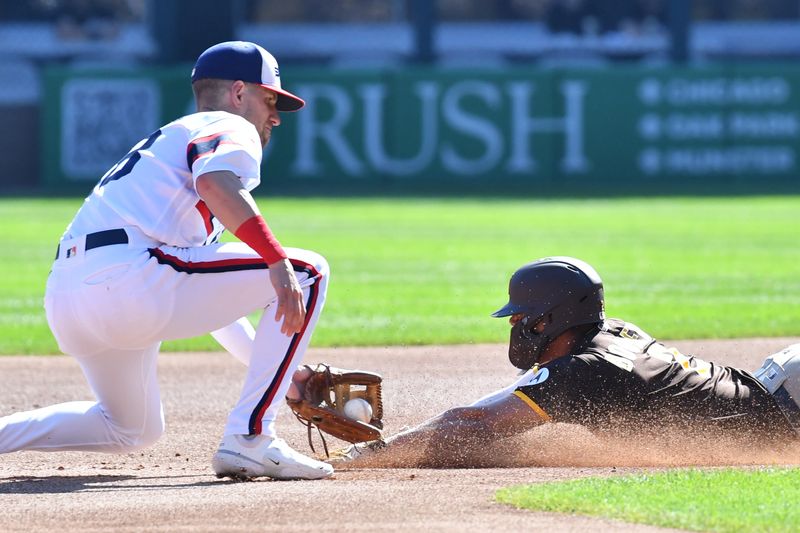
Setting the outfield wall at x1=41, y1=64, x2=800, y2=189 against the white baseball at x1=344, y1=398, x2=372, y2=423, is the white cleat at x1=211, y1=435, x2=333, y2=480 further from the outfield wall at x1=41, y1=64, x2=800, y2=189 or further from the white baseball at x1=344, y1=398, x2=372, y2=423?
the outfield wall at x1=41, y1=64, x2=800, y2=189

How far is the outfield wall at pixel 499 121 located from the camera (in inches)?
947

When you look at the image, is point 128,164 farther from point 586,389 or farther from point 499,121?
point 499,121

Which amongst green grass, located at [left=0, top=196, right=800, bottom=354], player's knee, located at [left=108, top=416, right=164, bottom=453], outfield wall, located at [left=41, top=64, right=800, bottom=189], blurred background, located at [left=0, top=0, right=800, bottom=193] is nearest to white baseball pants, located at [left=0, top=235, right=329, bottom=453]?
player's knee, located at [left=108, top=416, right=164, bottom=453]

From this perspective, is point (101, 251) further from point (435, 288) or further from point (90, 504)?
point (435, 288)

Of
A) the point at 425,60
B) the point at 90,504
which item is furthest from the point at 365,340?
the point at 425,60

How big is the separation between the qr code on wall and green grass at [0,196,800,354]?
6.00 feet

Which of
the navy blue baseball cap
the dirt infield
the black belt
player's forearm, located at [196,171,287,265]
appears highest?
the navy blue baseball cap

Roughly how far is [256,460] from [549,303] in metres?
1.20

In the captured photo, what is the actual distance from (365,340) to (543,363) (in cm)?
408

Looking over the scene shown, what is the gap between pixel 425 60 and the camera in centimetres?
2805

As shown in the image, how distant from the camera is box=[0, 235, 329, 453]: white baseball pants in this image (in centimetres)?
463

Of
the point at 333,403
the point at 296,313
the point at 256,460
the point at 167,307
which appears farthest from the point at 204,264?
the point at 333,403

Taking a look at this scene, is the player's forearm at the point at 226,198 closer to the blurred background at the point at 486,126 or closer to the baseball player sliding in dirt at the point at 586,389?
the baseball player sliding in dirt at the point at 586,389

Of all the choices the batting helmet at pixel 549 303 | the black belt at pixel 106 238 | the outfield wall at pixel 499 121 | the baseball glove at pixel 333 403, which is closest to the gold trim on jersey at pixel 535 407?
the batting helmet at pixel 549 303
